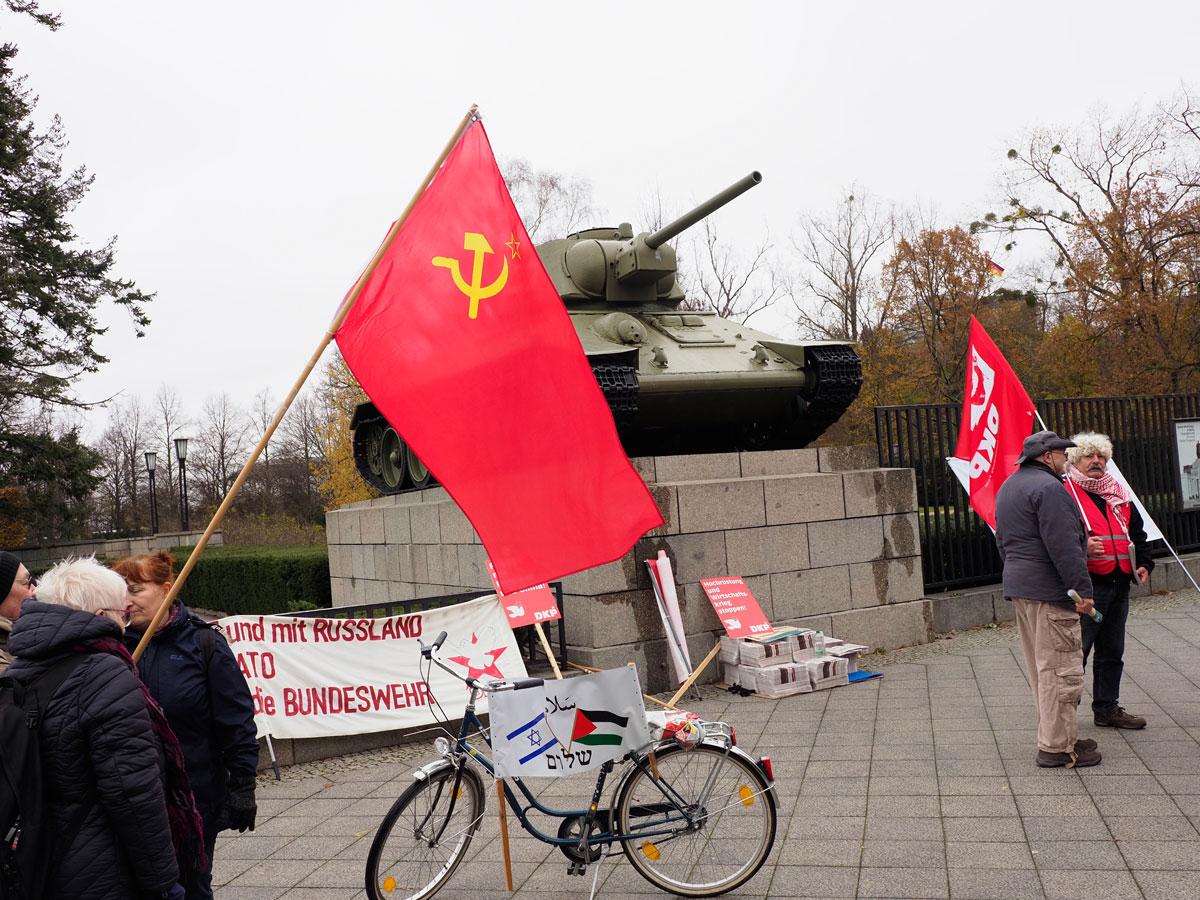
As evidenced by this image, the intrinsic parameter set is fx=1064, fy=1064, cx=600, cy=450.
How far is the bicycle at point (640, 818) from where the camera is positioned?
4.16m

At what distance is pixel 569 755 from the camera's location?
4.15 m

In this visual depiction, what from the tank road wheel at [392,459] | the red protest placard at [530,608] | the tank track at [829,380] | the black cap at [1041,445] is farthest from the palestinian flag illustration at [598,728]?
the tank road wheel at [392,459]

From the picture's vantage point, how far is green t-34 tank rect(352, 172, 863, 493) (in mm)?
10398

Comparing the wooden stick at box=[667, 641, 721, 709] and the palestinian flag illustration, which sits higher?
the palestinian flag illustration

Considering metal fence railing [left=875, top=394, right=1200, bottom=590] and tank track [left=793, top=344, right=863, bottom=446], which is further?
metal fence railing [left=875, top=394, right=1200, bottom=590]

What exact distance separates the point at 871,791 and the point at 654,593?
3448mm

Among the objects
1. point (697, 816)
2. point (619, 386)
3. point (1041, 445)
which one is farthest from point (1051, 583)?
point (619, 386)

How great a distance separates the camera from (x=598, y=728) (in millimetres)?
4172

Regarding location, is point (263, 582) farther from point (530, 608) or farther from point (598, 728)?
point (598, 728)

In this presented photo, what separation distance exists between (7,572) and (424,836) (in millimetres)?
1869

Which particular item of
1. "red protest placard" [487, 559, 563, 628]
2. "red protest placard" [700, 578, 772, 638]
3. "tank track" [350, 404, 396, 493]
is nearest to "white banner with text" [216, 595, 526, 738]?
"red protest placard" [487, 559, 563, 628]

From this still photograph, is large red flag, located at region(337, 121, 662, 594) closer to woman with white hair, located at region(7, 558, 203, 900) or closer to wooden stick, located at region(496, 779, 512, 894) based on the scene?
wooden stick, located at region(496, 779, 512, 894)

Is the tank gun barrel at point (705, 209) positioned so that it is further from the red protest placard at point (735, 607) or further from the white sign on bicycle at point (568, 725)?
the white sign on bicycle at point (568, 725)

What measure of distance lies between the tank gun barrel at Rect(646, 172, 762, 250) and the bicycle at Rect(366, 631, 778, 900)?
5159 millimetres
